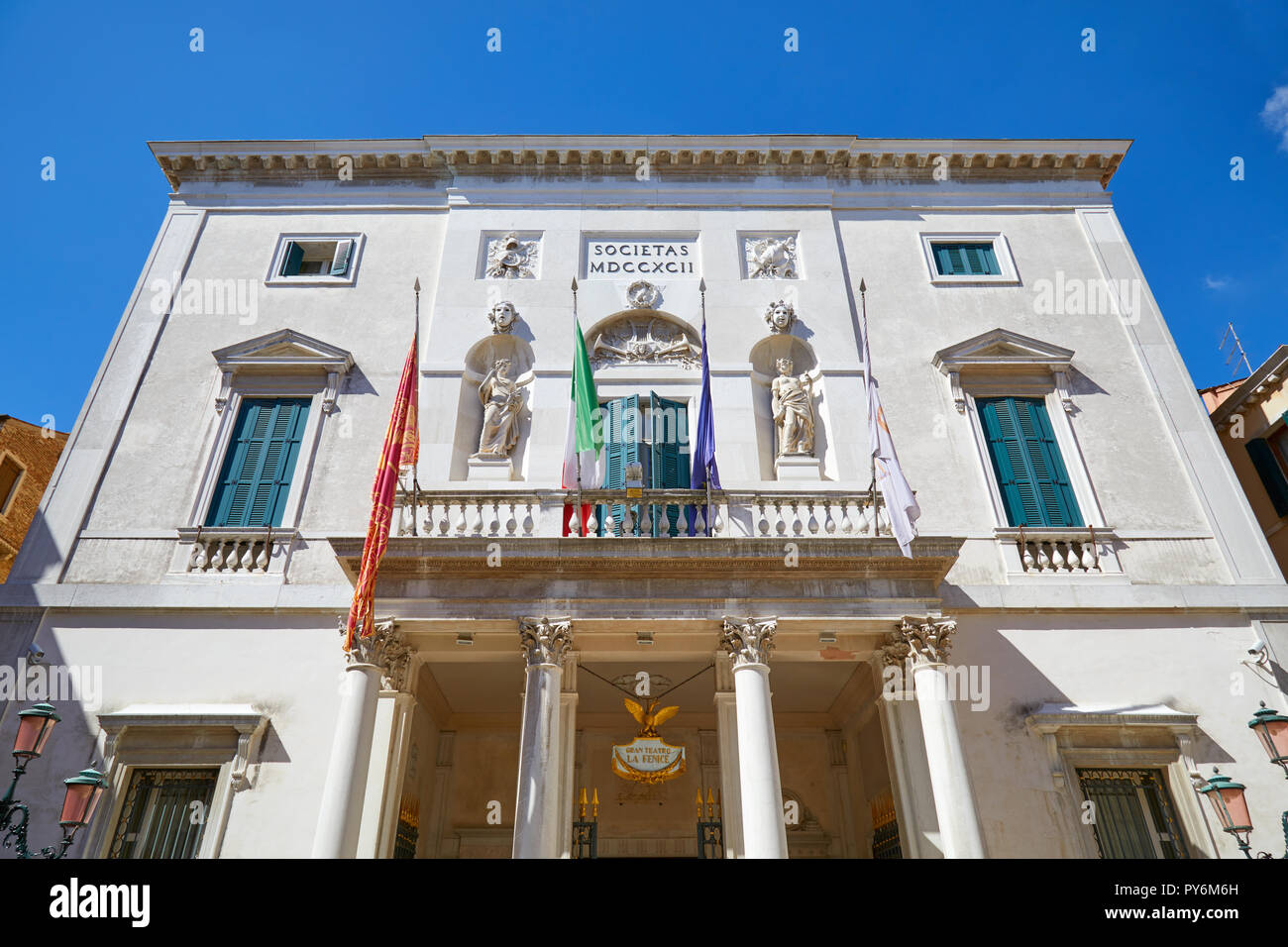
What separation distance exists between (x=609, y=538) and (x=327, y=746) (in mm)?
4825

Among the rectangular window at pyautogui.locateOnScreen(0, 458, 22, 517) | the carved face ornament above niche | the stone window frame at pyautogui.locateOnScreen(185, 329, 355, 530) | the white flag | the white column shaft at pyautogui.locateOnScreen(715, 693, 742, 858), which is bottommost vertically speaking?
the white column shaft at pyautogui.locateOnScreen(715, 693, 742, 858)

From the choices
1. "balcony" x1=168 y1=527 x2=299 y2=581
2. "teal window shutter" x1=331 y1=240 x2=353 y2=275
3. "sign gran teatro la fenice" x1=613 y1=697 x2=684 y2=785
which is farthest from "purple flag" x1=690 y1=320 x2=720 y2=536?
"teal window shutter" x1=331 y1=240 x2=353 y2=275

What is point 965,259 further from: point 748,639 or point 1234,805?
point 1234,805

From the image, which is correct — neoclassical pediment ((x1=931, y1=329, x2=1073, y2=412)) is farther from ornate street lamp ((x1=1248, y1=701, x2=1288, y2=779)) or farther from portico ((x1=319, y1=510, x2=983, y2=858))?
ornate street lamp ((x1=1248, y1=701, x2=1288, y2=779))

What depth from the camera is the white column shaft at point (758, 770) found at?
979 cm

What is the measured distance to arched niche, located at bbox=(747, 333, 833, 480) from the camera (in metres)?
14.4

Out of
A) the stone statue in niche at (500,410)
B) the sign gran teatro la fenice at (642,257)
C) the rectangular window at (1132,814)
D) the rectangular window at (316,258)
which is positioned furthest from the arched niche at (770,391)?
the rectangular window at (316,258)

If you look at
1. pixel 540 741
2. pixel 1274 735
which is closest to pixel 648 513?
pixel 540 741

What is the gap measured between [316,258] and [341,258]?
0.84 m

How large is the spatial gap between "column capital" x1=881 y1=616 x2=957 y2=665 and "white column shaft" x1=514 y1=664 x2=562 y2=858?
4.63 meters

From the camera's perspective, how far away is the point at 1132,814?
37.6ft

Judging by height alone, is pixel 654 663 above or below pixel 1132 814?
above

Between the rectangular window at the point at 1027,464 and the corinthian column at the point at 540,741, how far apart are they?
774cm
